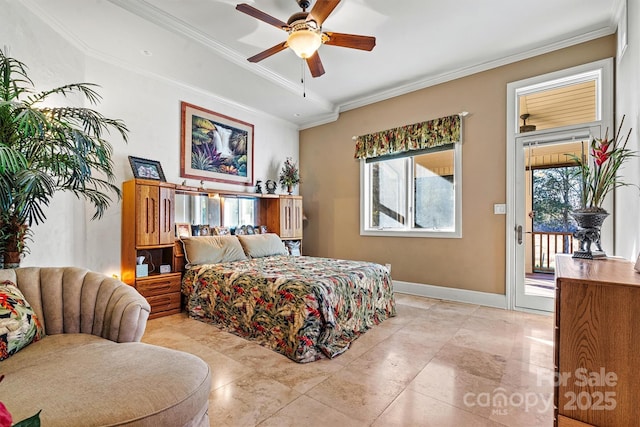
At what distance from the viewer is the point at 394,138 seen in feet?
14.7

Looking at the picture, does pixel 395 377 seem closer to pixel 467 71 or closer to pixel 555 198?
pixel 555 198

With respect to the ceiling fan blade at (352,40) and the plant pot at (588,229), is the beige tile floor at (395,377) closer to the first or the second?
the plant pot at (588,229)

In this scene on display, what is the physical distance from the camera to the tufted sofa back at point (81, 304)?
5.60 ft

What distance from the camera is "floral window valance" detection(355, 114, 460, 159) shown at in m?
3.97

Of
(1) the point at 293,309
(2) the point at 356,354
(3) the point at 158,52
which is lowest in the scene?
(2) the point at 356,354

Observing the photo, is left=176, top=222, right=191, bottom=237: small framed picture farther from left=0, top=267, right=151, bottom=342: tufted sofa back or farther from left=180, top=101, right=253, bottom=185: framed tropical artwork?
left=0, top=267, right=151, bottom=342: tufted sofa back

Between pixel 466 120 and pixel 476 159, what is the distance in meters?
0.55

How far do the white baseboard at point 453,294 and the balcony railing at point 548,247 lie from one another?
0.60m

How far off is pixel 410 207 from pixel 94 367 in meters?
4.10

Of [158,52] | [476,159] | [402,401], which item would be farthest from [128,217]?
[476,159]

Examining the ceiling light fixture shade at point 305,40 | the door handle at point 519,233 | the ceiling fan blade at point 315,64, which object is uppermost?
the ceiling fan blade at point 315,64

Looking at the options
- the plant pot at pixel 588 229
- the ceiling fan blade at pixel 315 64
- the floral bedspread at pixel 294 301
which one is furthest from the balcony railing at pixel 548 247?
the ceiling fan blade at pixel 315 64

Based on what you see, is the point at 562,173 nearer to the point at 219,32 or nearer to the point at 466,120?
the point at 466,120

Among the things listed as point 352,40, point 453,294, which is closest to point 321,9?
point 352,40
